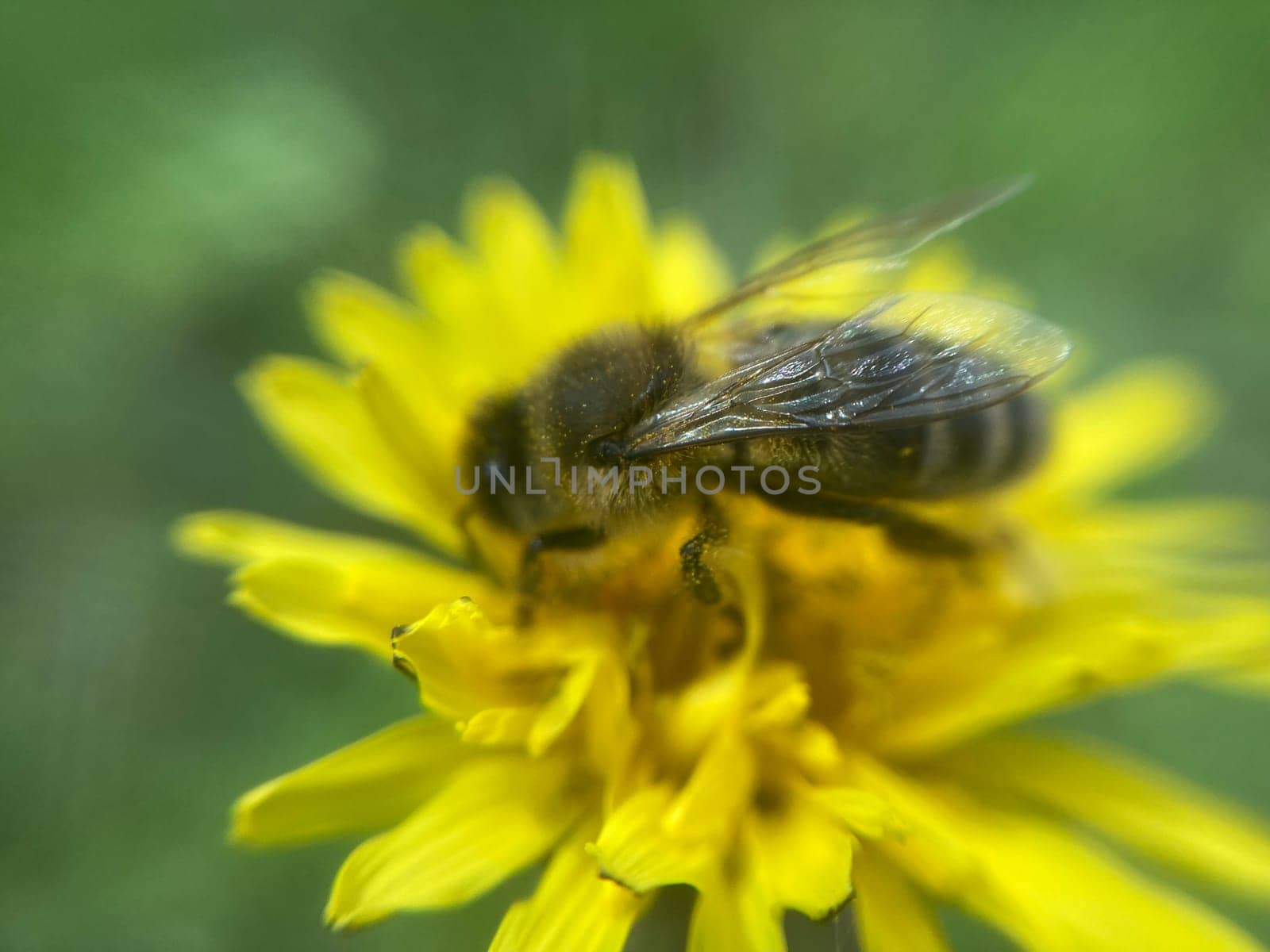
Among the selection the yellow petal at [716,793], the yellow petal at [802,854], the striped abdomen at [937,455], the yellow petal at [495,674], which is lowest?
the yellow petal at [802,854]

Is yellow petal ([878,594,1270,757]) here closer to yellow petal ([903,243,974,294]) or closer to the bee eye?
the bee eye

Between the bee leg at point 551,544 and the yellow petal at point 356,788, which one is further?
the bee leg at point 551,544

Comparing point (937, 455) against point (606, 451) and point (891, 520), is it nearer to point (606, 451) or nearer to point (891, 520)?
point (891, 520)

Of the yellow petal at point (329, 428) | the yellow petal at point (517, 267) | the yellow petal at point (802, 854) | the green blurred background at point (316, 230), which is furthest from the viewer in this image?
the yellow petal at point (517, 267)

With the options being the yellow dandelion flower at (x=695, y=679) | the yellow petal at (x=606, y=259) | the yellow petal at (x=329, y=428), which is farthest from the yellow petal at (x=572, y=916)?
the yellow petal at (x=606, y=259)

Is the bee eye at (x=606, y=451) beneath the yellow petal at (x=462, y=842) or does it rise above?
above

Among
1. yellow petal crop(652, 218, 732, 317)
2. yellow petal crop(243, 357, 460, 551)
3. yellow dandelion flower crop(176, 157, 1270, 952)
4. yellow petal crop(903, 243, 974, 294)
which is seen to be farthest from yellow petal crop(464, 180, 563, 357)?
yellow petal crop(903, 243, 974, 294)

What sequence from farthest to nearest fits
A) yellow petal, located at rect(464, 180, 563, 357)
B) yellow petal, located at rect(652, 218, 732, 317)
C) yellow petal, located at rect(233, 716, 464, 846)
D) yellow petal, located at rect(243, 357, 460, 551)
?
yellow petal, located at rect(652, 218, 732, 317)
yellow petal, located at rect(464, 180, 563, 357)
yellow petal, located at rect(243, 357, 460, 551)
yellow petal, located at rect(233, 716, 464, 846)

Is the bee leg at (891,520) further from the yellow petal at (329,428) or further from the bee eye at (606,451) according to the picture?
the yellow petal at (329,428)

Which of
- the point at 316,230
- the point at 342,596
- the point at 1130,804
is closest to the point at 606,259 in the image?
the point at 316,230
